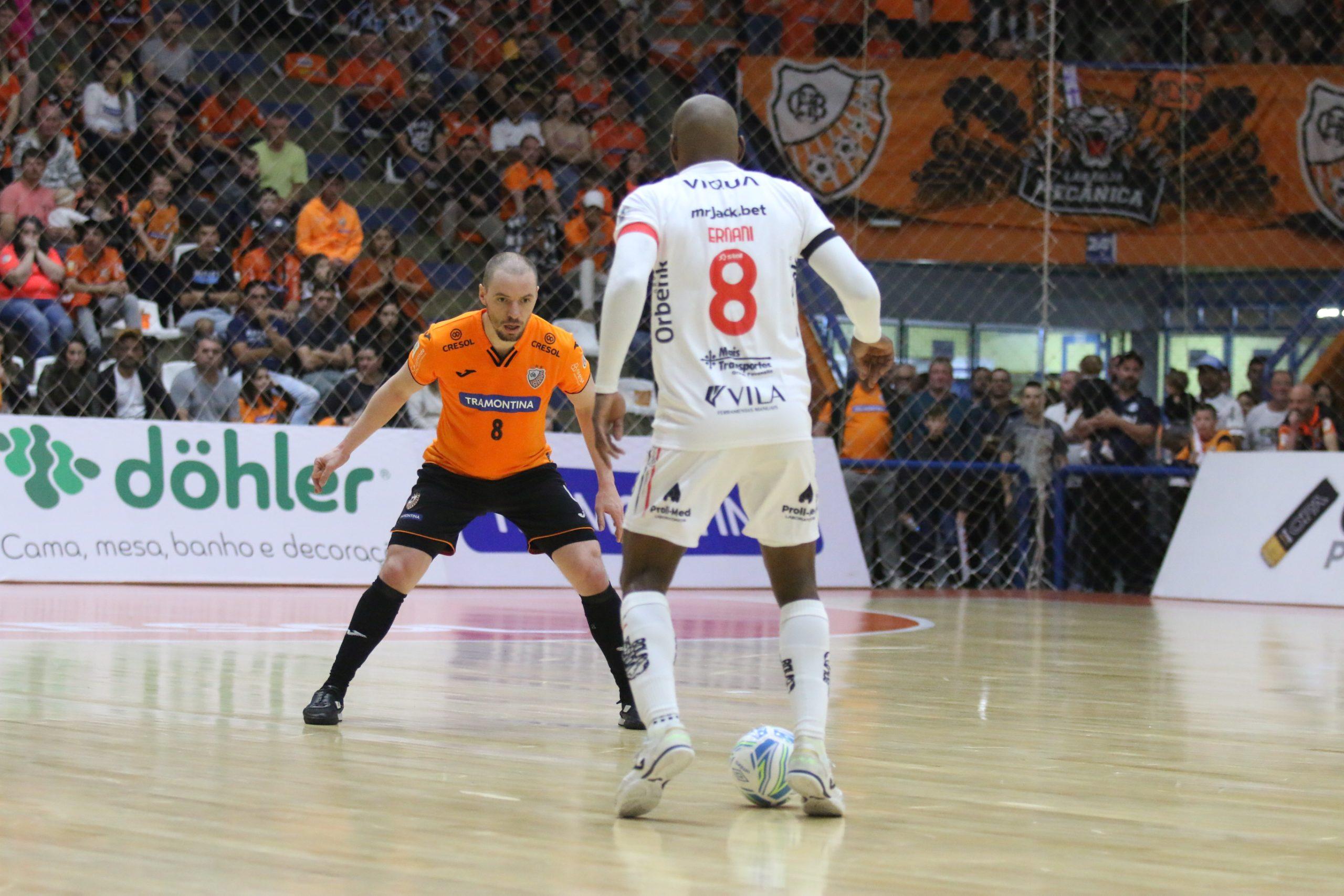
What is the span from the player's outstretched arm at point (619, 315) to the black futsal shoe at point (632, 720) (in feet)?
5.05

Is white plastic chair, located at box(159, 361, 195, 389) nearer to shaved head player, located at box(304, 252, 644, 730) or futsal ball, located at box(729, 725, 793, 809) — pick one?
shaved head player, located at box(304, 252, 644, 730)

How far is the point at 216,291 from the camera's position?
13508 millimetres

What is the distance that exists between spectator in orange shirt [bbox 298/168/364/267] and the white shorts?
34.4 feet

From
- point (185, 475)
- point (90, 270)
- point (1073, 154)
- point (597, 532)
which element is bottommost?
point (597, 532)

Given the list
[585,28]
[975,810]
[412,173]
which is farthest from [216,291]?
[975,810]

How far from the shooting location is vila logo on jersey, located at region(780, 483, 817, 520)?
389cm

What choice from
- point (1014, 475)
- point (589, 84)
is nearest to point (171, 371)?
point (589, 84)

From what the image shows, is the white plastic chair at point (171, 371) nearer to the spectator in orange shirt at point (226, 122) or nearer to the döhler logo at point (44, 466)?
the döhler logo at point (44, 466)

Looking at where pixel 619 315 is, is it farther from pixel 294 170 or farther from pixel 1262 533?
pixel 294 170

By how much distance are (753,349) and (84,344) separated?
985 centimetres

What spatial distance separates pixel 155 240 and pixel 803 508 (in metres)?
10.7

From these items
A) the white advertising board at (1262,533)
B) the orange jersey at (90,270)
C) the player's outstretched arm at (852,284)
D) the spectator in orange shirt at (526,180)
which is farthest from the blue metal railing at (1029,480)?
the player's outstretched arm at (852,284)

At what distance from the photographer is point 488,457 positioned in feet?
18.2

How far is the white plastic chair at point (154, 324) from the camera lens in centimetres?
1320
